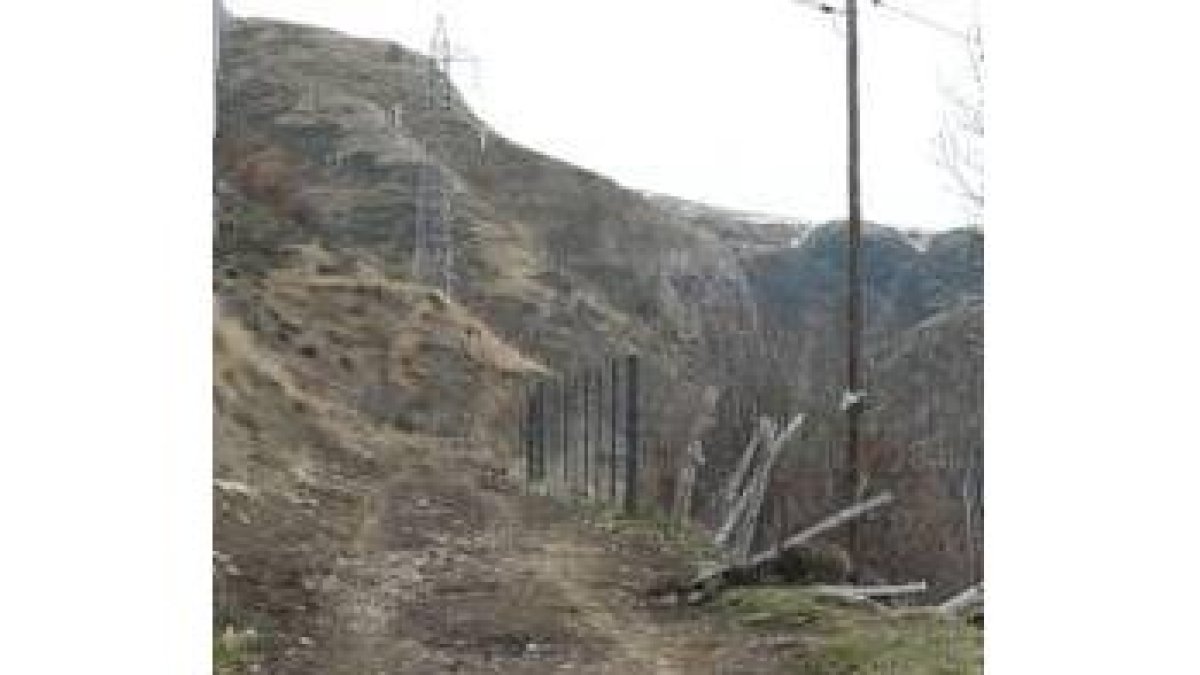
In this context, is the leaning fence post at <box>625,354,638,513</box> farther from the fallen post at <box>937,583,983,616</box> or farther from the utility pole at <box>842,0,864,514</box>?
the fallen post at <box>937,583,983,616</box>

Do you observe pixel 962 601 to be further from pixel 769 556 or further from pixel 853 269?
pixel 853 269

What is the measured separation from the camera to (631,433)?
12.5ft

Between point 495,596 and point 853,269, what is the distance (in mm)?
839

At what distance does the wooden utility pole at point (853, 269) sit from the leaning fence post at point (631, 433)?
1.19ft

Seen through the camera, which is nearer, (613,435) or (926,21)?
(613,435)

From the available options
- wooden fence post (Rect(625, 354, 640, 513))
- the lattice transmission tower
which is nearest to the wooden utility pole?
wooden fence post (Rect(625, 354, 640, 513))

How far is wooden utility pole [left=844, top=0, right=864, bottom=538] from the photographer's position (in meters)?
3.83

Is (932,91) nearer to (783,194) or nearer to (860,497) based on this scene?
(783,194)

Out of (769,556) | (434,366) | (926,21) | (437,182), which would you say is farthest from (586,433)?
(926,21)
